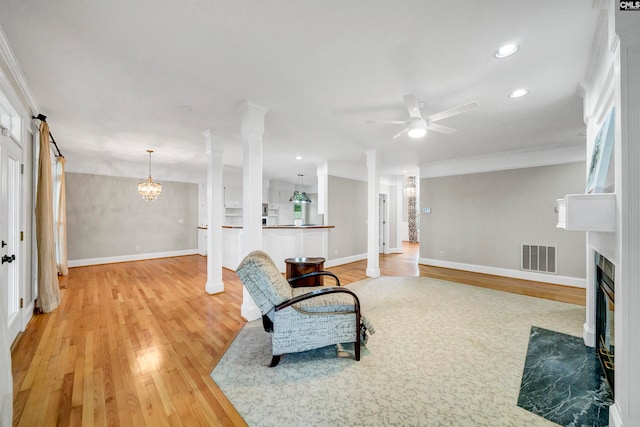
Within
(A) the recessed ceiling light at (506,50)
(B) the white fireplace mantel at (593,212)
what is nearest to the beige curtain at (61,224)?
(A) the recessed ceiling light at (506,50)

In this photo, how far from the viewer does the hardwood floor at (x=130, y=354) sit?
65.5 inches

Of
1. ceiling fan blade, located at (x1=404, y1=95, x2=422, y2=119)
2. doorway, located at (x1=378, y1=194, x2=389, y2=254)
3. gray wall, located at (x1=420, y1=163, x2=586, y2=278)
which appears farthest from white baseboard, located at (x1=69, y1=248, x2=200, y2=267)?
ceiling fan blade, located at (x1=404, y1=95, x2=422, y2=119)

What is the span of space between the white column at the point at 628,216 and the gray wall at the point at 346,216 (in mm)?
5224

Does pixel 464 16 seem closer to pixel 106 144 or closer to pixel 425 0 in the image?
pixel 425 0

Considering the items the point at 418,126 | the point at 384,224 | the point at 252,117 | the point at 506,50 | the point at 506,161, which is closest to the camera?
the point at 506,50

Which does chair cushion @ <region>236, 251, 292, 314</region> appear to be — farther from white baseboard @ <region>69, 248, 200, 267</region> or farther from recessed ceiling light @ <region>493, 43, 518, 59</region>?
white baseboard @ <region>69, 248, 200, 267</region>

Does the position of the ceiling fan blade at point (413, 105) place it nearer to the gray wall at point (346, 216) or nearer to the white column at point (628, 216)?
the white column at point (628, 216)

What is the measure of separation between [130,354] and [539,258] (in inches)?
266

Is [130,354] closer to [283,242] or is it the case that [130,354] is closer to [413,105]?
[283,242]

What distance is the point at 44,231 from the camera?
320 centimetres

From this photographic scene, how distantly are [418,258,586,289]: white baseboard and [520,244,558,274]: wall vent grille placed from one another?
110mm

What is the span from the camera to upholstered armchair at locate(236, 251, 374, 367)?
2164 millimetres

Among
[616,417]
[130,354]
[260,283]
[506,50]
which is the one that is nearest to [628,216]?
[616,417]

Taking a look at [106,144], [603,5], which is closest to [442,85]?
[603,5]
